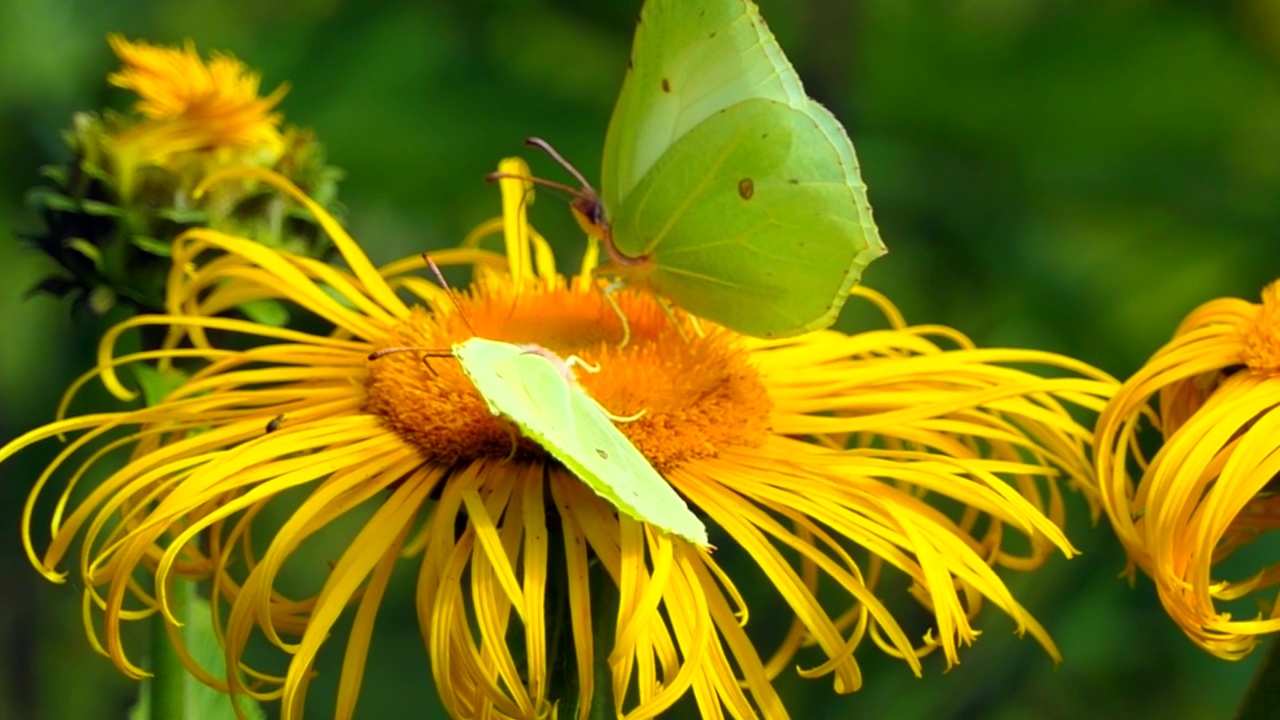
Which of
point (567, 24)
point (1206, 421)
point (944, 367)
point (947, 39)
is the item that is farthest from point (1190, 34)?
point (1206, 421)

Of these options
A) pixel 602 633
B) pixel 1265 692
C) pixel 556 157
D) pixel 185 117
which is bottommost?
pixel 1265 692

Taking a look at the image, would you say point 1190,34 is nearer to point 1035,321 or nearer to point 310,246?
point 1035,321

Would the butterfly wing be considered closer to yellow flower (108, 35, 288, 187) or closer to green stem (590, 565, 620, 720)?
yellow flower (108, 35, 288, 187)

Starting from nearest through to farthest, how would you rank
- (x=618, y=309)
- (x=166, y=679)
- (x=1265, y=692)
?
1. (x=1265, y=692)
2. (x=166, y=679)
3. (x=618, y=309)

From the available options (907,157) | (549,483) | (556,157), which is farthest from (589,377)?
(907,157)

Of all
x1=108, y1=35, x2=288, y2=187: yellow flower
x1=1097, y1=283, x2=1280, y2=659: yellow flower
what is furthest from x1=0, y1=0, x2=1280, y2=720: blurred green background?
x1=1097, y1=283, x2=1280, y2=659: yellow flower

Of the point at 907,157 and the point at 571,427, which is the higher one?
the point at 907,157

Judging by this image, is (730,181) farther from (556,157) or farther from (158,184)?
(158,184)
